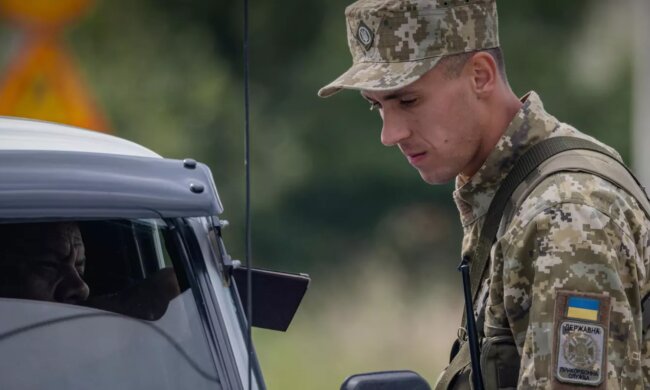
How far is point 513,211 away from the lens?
2568mm

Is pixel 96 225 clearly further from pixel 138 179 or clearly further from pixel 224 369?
pixel 224 369

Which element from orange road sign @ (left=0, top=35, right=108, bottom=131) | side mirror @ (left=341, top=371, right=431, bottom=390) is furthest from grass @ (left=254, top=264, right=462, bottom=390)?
side mirror @ (left=341, top=371, right=431, bottom=390)

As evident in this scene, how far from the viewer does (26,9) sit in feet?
38.3

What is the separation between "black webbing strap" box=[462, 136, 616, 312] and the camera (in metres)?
2.59

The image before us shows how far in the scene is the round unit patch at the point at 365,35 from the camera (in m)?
2.73

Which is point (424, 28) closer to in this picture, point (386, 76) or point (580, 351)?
point (386, 76)

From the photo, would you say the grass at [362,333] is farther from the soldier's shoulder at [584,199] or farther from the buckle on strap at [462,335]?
the soldier's shoulder at [584,199]

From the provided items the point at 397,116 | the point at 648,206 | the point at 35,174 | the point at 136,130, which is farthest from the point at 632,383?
the point at 136,130

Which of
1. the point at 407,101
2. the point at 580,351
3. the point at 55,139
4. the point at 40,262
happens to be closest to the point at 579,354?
the point at 580,351

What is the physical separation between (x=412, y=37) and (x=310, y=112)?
1011 cm

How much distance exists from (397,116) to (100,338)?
33.4 inches

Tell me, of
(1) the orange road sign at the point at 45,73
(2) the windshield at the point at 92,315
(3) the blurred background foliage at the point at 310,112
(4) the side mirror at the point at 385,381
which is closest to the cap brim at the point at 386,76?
(2) the windshield at the point at 92,315

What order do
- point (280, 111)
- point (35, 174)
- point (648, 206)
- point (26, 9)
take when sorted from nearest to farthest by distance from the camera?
1. point (35, 174)
2. point (648, 206)
3. point (26, 9)
4. point (280, 111)

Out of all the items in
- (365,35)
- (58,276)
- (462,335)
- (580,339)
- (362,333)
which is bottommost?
(362,333)
